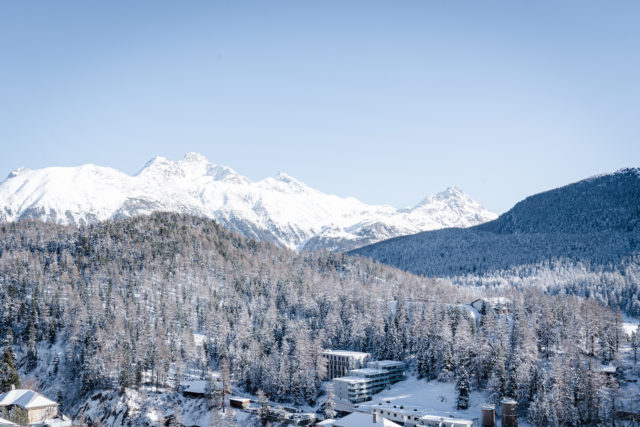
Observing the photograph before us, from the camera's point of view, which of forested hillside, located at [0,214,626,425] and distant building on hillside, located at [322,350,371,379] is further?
distant building on hillside, located at [322,350,371,379]

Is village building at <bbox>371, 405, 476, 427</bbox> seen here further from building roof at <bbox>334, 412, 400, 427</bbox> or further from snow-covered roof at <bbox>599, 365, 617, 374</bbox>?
snow-covered roof at <bbox>599, 365, 617, 374</bbox>

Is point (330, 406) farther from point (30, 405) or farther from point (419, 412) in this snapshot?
point (30, 405)

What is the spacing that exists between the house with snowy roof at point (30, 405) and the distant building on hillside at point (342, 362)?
178 ft

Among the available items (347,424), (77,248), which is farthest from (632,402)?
(77,248)

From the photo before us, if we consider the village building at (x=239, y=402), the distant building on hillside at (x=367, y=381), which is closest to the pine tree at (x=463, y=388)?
the distant building on hillside at (x=367, y=381)

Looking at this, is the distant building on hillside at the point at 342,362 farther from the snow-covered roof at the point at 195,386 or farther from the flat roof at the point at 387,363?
the snow-covered roof at the point at 195,386

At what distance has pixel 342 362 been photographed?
4889 inches

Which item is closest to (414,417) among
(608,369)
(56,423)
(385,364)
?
(385,364)

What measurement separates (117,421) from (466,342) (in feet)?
222

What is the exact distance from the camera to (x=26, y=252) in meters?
176

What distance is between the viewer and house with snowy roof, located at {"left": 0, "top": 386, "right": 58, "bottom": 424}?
97.2 meters

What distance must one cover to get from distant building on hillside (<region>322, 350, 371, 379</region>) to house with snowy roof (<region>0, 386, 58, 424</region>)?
54.3 m

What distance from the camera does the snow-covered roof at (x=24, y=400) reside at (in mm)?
98062

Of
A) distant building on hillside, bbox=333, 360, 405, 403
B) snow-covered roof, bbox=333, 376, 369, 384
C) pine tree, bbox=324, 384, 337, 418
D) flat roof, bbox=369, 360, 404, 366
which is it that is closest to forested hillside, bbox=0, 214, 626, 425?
flat roof, bbox=369, 360, 404, 366
